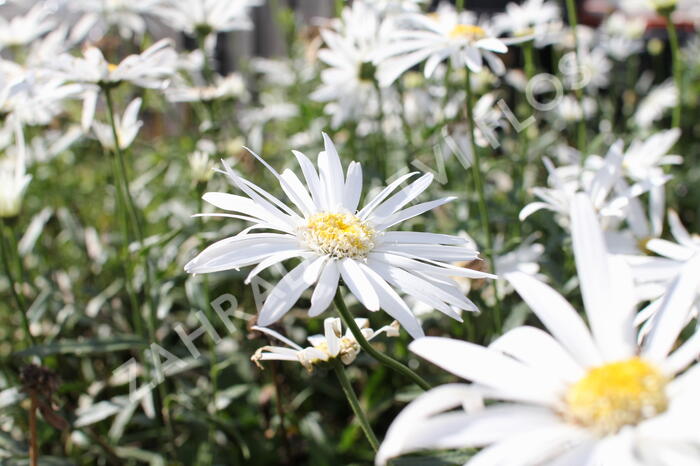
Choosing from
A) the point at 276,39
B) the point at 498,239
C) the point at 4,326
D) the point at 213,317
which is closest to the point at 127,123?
the point at 213,317

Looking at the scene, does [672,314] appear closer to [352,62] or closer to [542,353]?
[542,353]

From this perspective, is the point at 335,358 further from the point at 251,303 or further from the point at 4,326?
the point at 4,326

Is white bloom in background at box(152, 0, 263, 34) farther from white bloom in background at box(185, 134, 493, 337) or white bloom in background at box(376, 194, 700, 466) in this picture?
white bloom in background at box(376, 194, 700, 466)

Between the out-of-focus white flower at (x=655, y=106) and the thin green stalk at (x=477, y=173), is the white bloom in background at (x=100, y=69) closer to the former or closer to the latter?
the thin green stalk at (x=477, y=173)

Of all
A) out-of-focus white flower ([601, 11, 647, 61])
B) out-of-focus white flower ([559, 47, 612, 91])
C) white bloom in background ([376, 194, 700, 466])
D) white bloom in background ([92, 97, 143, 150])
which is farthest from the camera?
out-of-focus white flower ([601, 11, 647, 61])

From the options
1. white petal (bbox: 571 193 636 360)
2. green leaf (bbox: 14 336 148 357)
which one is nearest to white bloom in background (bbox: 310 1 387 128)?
green leaf (bbox: 14 336 148 357)

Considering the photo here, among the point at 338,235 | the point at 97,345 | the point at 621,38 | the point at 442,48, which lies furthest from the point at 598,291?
the point at 621,38

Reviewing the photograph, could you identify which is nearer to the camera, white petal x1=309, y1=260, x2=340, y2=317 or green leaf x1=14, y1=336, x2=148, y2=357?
white petal x1=309, y1=260, x2=340, y2=317
